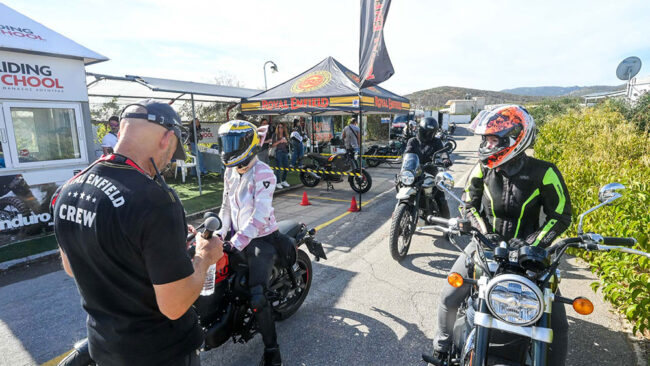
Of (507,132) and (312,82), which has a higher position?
(312,82)

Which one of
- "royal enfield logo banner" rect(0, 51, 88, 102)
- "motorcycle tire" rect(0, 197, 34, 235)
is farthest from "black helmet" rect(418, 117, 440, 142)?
"motorcycle tire" rect(0, 197, 34, 235)

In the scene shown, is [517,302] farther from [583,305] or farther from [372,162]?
[372,162]

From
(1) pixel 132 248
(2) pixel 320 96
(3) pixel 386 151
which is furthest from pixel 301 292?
(3) pixel 386 151

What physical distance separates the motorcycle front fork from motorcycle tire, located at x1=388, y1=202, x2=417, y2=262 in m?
2.95

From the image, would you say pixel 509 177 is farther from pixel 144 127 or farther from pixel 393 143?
pixel 393 143

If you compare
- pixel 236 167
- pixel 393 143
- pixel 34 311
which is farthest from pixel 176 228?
pixel 393 143

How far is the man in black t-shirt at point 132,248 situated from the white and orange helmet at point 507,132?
2.10 m

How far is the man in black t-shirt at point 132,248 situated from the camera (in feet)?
4.49

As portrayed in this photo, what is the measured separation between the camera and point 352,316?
11.9ft

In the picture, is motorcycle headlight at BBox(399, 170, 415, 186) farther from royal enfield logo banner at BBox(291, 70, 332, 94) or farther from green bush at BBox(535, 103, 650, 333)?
royal enfield logo banner at BBox(291, 70, 332, 94)

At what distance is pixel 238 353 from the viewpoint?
3066 mm

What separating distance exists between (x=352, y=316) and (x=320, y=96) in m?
7.05

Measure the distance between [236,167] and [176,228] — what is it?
5.43ft

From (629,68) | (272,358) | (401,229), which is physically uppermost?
(629,68)
